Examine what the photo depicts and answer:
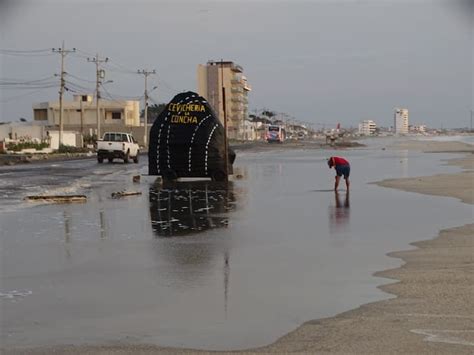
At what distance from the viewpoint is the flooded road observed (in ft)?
21.7

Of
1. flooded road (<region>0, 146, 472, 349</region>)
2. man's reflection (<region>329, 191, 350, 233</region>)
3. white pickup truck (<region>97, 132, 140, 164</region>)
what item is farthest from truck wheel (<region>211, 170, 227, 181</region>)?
white pickup truck (<region>97, 132, 140, 164</region>)

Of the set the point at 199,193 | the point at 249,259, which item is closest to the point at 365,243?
the point at 249,259

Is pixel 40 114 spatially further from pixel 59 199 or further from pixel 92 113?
pixel 59 199

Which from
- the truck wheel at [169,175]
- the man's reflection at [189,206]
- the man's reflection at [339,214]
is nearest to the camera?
the man's reflection at [339,214]

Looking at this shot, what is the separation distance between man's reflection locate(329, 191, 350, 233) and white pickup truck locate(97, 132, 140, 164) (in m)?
28.0

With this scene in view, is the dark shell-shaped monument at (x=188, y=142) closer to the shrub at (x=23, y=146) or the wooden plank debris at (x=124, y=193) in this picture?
the wooden plank debris at (x=124, y=193)

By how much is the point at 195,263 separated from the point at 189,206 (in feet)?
26.4

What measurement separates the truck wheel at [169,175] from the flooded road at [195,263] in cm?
743

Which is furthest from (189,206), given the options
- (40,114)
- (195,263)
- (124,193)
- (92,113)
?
(40,114)

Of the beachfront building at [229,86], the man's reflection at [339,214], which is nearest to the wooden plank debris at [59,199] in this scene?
the man's reflection at [339,214]

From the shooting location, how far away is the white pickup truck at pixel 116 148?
152 feet

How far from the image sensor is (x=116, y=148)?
46.2 meters

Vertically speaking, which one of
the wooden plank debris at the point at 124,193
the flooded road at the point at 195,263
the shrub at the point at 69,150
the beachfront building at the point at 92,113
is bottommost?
the flooded road at the point at 195,263

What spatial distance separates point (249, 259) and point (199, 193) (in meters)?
11.8
